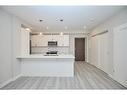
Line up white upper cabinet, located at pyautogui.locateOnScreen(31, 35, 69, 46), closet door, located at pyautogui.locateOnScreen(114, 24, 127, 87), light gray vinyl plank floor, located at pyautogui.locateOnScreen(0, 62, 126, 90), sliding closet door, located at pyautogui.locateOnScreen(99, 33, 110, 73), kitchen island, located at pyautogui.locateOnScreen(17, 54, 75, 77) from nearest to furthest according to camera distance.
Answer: light gray vinyl plank floor, located at pyautogui.locateOnScreen(0, 62, 126, 90) → closet door, located at pyautogui.locateOnScreen(114, 24, 127, 87) → kitchen island, located at pyautogui.locateOnScreen(17, 54, 75, 77) → sliding closet door, located at pyautogui.locateOnScreen(99, 33, 110, 73) → white upper cabinet, located at pyautogui.locateOnScreen(31, 35, 69, 46)

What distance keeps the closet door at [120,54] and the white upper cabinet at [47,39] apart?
16.9ft

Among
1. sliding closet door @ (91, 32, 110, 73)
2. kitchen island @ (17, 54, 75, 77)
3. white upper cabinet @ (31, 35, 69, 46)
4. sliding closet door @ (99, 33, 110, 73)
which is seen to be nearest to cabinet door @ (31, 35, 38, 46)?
white upper cabinet @ (31, 35, 69, 46)

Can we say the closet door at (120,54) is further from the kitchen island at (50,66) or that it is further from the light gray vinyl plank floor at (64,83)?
the kitchen island at (50,66)

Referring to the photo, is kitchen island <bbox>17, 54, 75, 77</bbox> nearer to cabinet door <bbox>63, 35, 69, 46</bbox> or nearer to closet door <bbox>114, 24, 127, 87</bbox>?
closet door <bbox>114, 24, 127, 87</bbox>

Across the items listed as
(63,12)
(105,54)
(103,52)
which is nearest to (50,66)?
(63,12)

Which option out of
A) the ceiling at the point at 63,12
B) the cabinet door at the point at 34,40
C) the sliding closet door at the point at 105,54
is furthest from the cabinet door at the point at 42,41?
the sliding closet door at the point at 105,54

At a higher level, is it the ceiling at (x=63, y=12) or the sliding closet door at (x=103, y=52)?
the ceiling at (x=63, y=12)

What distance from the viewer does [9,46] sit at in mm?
4965

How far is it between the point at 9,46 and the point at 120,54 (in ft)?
12.4

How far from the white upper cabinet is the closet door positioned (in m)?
5.15

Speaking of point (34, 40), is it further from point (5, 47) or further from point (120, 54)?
point (120, 54)

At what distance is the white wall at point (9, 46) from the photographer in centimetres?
446

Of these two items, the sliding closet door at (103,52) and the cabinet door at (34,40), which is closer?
the sliding closet door at (103,52)

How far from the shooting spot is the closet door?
14.6 feet
